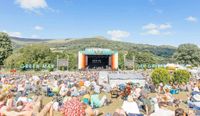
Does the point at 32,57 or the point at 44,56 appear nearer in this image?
the point at 32,57

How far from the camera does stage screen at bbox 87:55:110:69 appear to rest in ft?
221

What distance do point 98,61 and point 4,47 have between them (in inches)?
903

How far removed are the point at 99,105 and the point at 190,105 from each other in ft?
11.7

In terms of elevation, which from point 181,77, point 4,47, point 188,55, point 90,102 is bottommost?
point 188,55

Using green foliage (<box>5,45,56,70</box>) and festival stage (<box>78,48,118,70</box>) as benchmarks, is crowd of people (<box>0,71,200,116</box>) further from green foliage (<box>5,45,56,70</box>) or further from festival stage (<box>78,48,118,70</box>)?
green foliage (<box>5,45,56,70</box>)

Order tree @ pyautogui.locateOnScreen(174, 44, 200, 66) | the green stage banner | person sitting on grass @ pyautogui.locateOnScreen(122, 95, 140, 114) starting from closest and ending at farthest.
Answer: person sitting on grass @ pyautogui.locateOnScreen(122, 95, 140, 114)
the green stage banner
tree @ pyautogui.locateOnScreen(174, 44, 200, 66)

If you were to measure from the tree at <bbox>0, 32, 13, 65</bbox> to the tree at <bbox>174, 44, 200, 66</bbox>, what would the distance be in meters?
44.5

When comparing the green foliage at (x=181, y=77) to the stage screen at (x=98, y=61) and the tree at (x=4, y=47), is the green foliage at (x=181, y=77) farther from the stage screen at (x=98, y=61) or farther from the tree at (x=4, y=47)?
the tree at (x=4, y=47)

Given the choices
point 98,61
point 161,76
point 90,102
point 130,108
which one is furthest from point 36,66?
point 130,108

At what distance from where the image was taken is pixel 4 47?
7231 centimetres

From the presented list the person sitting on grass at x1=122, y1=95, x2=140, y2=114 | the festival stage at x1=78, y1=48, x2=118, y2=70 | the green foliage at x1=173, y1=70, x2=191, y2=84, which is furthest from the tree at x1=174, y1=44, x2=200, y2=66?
the person sitting on grass at x1=122, y1=95, x2=140, y2=114

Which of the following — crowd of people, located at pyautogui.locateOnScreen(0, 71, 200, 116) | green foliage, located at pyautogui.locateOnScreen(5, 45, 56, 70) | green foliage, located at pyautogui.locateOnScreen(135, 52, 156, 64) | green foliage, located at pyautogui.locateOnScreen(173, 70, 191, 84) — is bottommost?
green foliage, located at pyautogui.locateOnScreen(135, 52, 156, 64)

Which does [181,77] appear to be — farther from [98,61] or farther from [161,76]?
[98,61]

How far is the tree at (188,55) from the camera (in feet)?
263
